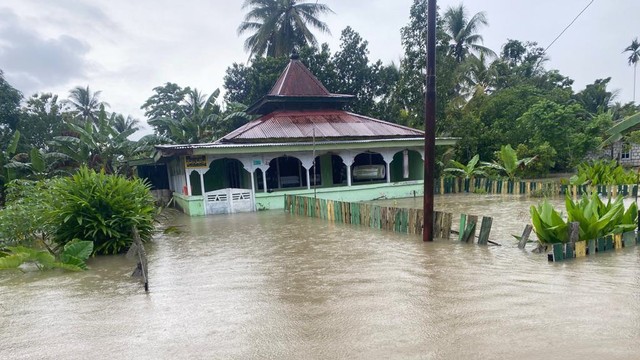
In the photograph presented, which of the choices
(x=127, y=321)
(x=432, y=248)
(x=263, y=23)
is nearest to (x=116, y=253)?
(x=127, y=321)

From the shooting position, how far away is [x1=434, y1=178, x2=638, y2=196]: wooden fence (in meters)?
13.9

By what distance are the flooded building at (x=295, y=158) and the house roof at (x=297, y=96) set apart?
52 millimetres

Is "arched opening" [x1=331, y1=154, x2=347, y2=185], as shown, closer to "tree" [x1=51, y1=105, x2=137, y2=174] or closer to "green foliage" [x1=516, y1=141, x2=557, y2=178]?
"green foliage" [x1=516, y1=141, x2=557, y2=178]

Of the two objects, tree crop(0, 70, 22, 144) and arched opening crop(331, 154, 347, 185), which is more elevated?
tree crop(0, 70, 22, 144)

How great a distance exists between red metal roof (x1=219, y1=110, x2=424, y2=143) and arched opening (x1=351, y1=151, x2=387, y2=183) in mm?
1416

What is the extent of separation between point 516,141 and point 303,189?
14611 millimetres

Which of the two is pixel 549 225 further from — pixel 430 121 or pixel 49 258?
pixel 49 258

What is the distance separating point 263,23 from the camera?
29938 millimetres

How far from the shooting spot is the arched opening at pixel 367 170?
19766 mm

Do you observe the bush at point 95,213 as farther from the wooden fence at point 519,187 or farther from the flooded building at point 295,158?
the wooden fence at point 519,187

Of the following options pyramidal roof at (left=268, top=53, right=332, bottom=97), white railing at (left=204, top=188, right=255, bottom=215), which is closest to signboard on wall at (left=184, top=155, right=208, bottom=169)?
white railing at (left=204, top=188, right=255, bottom=215)

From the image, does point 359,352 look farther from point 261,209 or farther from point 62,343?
point 261,209

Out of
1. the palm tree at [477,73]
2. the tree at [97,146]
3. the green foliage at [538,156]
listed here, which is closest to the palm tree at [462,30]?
the palm tree at [477,73]

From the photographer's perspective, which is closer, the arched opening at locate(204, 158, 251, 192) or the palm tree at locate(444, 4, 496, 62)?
the arched opening at locate(204, 158, 251, 192)
